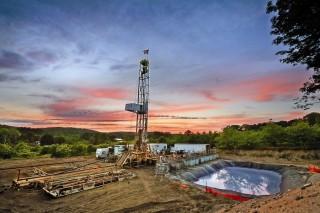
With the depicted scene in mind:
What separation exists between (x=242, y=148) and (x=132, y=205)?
43.9 metres

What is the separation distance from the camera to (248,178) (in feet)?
102

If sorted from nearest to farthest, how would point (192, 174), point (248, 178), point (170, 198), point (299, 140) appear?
point (170, 198)
point (192, 174)
point (248, 178)
point (299, 140)

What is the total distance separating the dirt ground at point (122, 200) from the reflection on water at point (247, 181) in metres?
7.82

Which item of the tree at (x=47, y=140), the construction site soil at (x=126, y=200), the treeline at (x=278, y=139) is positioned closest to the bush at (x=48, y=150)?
the tree at (x=47, y=140)

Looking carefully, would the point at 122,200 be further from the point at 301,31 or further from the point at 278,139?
the point at 278,139

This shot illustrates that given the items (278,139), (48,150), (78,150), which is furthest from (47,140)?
(278,139)

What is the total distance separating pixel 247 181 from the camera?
96.3ft

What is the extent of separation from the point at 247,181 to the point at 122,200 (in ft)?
65.2

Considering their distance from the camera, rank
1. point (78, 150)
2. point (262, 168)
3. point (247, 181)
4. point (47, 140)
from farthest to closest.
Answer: point (47, 140), point (78, 150), point (262, 168), point (247, 181)

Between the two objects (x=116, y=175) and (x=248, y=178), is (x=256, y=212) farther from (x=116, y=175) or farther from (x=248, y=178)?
(x=248, y=178)

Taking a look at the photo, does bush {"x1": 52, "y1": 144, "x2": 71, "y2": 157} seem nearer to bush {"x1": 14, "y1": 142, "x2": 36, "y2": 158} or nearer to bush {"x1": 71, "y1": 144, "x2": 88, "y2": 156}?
bush {"x1": 71, "y1": 144, "x2": 88, "y2": 156}

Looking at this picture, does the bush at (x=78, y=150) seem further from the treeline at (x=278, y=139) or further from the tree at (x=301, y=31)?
the tree at (x=301, y=31)

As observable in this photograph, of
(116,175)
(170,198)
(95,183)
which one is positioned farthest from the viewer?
(116,175)

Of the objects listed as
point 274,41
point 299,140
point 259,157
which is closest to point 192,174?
point 274,41
